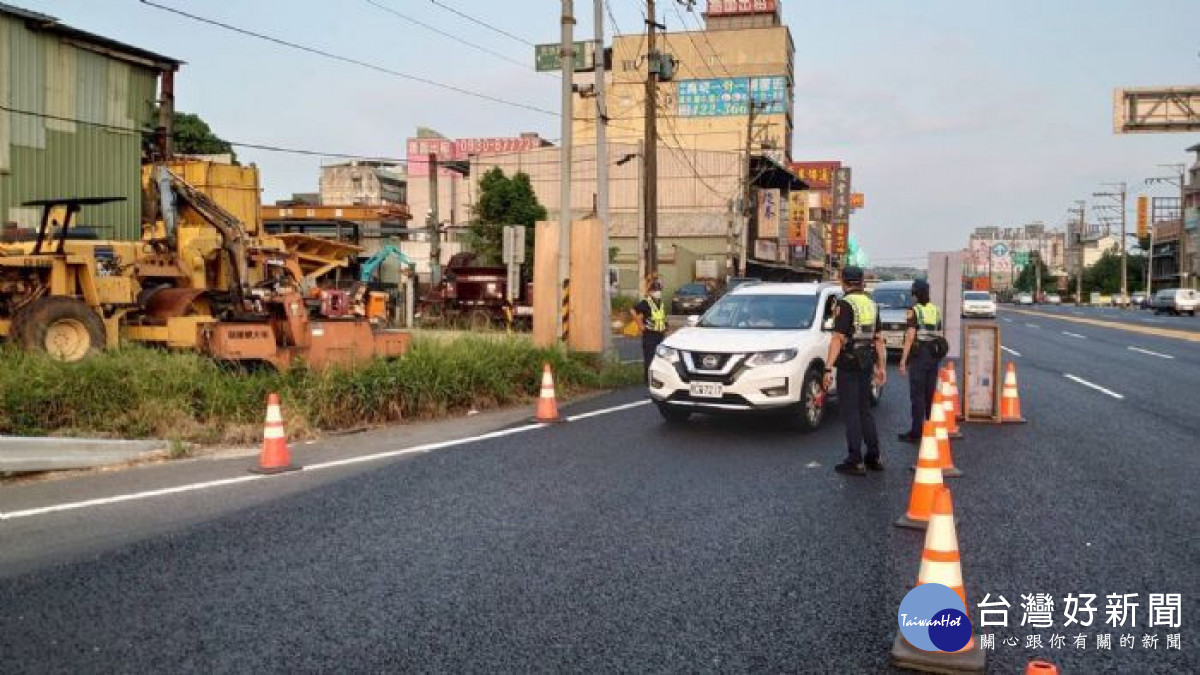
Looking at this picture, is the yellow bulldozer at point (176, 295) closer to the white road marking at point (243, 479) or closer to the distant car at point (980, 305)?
the white road marking at point (243, 479)

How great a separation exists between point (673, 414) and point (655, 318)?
337 cm

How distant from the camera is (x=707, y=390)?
10453mm

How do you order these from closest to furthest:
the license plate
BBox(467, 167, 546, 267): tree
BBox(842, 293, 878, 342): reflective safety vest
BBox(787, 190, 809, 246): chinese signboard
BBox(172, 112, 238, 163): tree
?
BBox(842, 293, 878, 342): reflective safety vest, the license plate, BBox(172, 112, 238, 163): tree, BBox(467, 167, 546, 267): tree, BBox(787, 190, 809, 246): chinese signboard

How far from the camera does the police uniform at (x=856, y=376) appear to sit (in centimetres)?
841

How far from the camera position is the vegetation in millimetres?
9500

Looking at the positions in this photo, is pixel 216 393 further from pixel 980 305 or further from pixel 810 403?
pixel 980 305

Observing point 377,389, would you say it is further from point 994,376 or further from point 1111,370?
point 1111,370

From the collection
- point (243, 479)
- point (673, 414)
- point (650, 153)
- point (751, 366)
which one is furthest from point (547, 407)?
point (650, 153)

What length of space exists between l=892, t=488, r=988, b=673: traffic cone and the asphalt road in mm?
151

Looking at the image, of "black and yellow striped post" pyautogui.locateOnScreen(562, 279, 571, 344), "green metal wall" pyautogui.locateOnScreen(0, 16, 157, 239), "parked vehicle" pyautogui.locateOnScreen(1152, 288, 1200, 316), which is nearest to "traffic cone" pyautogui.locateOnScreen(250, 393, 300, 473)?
"black and yellow striped post" pyautogui.locateOnScreen(562, 279, 571, 344)

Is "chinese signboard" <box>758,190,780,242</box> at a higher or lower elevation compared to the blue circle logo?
higher

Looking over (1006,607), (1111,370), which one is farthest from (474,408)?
(1111,370)

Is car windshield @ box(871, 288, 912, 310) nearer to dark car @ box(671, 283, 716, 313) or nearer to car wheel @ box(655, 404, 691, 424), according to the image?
car wheel @ box(655, 404, 691, 424)

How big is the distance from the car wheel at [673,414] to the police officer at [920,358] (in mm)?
2615
